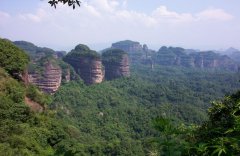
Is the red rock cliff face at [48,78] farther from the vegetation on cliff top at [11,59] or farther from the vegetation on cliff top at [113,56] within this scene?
the vegetation on cliff top at [11,59]

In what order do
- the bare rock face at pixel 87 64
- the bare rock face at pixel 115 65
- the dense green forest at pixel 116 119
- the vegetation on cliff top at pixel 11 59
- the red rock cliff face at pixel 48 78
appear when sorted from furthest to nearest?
the bare rock face at pixel 115 65, the bare rock face at pixel 87 64, the red rock cliff face at pixel 48 78, the vegetation on cliff top at pixel 11 59, the dense green forest at pixel 116 119

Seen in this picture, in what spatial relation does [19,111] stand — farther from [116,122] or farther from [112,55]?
[112,55]

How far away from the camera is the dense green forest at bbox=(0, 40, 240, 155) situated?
3.72 meters

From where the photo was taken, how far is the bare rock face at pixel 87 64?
100m

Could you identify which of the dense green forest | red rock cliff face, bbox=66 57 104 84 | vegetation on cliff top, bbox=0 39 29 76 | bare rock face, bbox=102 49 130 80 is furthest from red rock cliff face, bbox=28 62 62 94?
vegetation on cliff top, bbox=0 39 29 76

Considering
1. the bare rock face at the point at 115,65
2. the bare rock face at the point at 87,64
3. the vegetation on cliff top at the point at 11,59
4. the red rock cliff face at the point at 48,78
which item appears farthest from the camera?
the bare rock face at the point at 115,65

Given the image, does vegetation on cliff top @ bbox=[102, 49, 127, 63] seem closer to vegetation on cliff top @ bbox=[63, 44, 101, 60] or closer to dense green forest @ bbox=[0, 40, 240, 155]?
dense green forest @ bbox=[0, 40, 240, 155]

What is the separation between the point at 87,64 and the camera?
101m

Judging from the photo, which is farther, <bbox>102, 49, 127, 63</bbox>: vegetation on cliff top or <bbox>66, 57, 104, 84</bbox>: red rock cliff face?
<bbox>102, 49, 127, 63</bbox>: vegetation on cliff top

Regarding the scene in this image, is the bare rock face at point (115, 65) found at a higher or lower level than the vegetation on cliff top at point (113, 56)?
lower

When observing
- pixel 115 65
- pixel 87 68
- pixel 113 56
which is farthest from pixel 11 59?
pixel 113 56

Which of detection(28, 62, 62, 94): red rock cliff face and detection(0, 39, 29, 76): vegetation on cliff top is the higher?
detection(0, 39, 29, 76): vegetation on cliff top

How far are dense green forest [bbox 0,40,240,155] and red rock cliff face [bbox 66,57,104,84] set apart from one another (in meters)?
2.54

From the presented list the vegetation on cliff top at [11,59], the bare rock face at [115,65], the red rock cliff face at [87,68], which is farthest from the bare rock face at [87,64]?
the vegetation on cliff top at [11,59]
